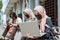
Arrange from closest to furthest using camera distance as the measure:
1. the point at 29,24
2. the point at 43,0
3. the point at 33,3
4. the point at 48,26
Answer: the point at 48,26, the point at 29,24, the point at 43,0, the point at 33,3

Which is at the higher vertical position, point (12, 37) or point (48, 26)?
point (48, 26)

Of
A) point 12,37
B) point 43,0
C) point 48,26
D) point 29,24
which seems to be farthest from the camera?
point 43,0

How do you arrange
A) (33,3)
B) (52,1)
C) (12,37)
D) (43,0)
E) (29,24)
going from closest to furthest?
(29,24) → (12,37) → (52,1) → (43,0) → (33,3)

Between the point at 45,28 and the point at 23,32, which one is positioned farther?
Result: the point at 23,32

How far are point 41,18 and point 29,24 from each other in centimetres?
29

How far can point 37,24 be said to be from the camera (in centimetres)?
393

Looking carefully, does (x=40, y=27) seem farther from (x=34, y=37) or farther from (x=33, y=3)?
(x=33, y=3)

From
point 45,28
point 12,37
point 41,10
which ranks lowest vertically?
point 12,37

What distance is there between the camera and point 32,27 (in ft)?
13.2

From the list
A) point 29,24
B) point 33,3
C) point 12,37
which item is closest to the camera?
point 29,24

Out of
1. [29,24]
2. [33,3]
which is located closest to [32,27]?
[29,24]

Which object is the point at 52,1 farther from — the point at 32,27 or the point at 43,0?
the point at 32,27

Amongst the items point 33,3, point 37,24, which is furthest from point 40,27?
point 33,3

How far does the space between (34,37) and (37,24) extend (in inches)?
10.3
